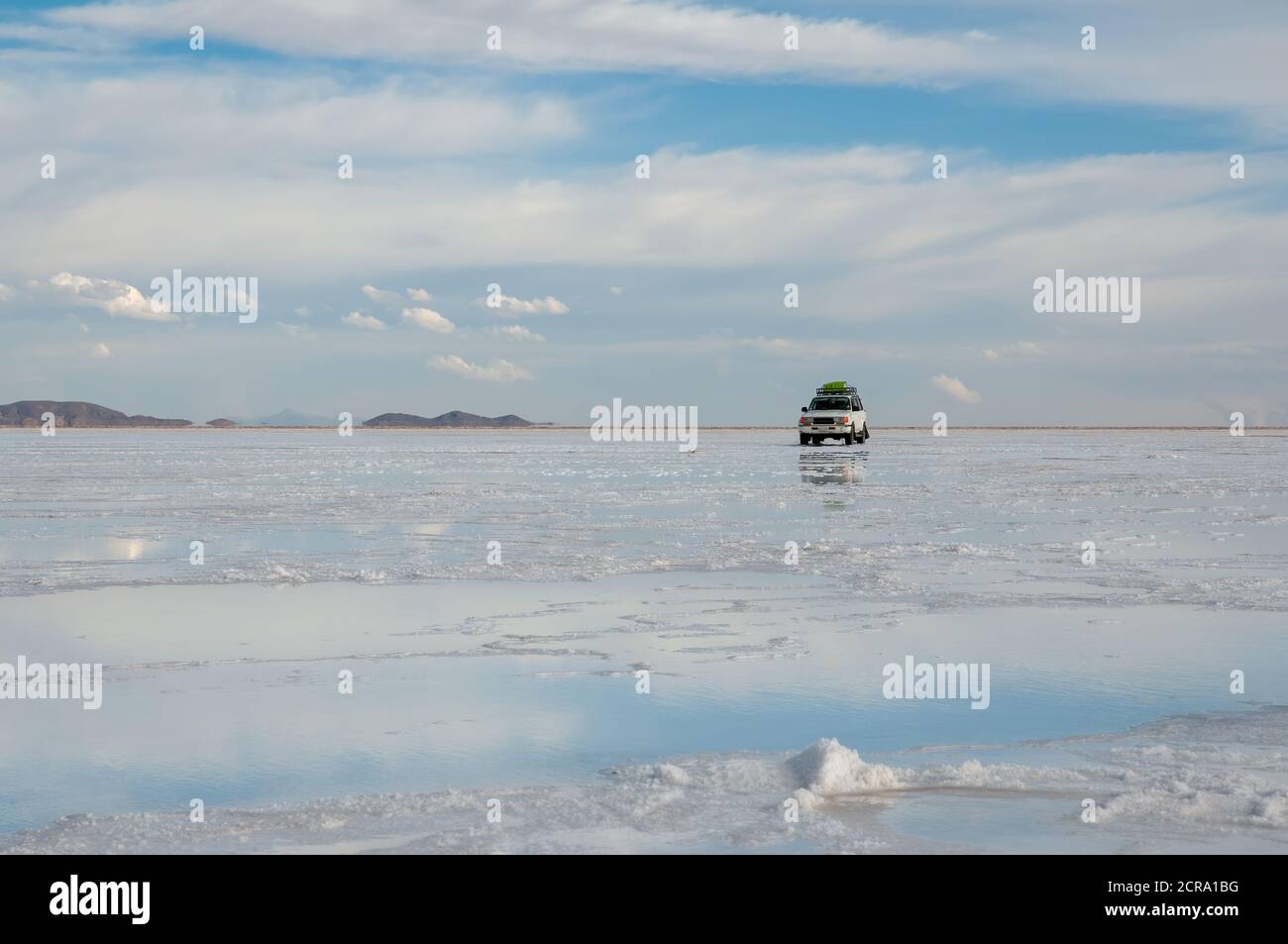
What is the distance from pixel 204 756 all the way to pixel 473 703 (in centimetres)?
175

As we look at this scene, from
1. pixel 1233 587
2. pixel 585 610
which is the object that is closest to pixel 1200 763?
pixel 585 610

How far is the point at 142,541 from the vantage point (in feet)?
57.4

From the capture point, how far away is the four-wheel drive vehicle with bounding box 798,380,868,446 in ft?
185

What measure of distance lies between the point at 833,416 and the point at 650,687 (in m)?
49.1

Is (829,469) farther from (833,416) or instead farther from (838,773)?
(838,773)

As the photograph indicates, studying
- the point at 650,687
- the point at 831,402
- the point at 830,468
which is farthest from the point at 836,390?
the point at 650,687

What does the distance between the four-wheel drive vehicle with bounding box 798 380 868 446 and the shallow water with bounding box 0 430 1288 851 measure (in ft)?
121

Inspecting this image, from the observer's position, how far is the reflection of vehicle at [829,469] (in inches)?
1237

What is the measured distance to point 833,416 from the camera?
56.4 meters
